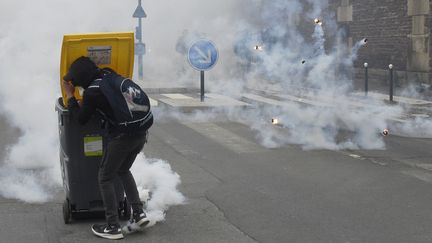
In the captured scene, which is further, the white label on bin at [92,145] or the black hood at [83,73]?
the white label on bin at [92,145]

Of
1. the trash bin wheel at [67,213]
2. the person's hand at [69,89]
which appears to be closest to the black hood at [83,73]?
the person's hand at [69,89]

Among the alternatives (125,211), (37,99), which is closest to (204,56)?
(37,99)

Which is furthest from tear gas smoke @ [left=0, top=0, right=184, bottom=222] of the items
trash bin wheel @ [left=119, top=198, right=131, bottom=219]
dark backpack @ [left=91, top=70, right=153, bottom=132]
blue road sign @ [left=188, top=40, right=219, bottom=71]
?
blue road sign @ [left=188, top=40, right=219, bottom=71]

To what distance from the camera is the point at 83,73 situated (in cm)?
Answer: 464

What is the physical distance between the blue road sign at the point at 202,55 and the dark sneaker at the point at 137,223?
9.63 meters

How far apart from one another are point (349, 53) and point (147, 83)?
284 inches

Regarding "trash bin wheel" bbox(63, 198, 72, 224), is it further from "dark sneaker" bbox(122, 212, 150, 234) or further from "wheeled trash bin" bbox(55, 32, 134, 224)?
"dark sneaker" bbox(122, 212, 150, 234)

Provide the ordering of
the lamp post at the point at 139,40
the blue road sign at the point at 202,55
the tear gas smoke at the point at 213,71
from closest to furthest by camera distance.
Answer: the tear gas smoke at the point at 213,71, the blue road sign at the point at 202,55, the lamp post at the point at 139,40

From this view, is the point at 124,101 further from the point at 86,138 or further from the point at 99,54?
the point at 99,54

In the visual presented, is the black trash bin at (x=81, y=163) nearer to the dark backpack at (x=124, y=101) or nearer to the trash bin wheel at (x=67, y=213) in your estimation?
the trash bin wheel at (x=67, y=213)

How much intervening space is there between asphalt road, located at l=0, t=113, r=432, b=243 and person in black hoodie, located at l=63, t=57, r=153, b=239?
0.47ft

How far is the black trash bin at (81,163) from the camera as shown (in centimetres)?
491

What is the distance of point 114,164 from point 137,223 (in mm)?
505

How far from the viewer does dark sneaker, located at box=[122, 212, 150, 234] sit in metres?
4.82
